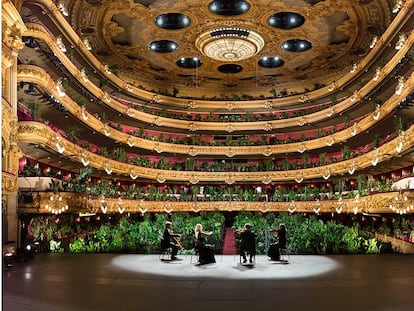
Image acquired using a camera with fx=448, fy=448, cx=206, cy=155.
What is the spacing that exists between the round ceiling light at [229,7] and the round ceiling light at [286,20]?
259 cm

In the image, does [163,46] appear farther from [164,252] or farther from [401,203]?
[401,203]

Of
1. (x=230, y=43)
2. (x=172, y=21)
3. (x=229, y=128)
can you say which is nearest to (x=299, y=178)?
(x=229, y=128)

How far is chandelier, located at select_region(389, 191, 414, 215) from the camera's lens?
836 inches

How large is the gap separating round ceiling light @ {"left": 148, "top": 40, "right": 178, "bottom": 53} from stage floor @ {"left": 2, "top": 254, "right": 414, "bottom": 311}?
68.3 ft

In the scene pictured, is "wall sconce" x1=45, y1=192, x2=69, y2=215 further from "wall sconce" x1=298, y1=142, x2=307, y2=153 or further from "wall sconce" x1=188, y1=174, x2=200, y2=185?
"wall sconce" x1=298, y1=142, x2=307, y2=153

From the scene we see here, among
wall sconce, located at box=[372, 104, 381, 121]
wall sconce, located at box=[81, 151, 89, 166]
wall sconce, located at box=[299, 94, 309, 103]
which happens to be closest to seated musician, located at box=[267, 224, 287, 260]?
wall sconce, located at box=[372, 104, 381, 121]

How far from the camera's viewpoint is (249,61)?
40312 mm

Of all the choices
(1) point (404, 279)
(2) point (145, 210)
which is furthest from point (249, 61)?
(1) point (404, 279)

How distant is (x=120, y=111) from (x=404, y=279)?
27383 mm

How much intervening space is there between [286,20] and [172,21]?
8064mm

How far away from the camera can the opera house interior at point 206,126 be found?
21281 millimetres

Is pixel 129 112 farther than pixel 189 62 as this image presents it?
No

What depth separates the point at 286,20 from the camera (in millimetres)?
31625

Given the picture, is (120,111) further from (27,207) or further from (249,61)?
(27,207)
